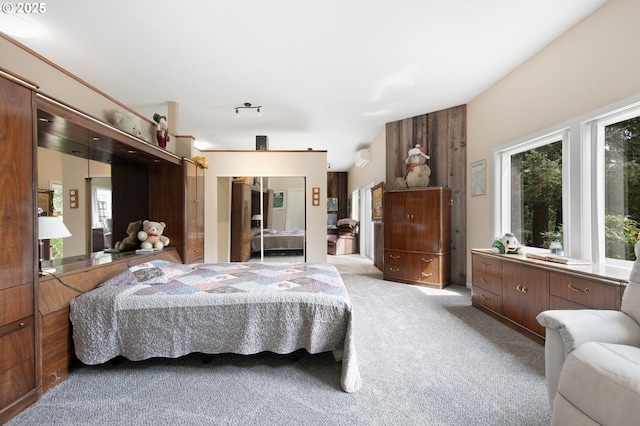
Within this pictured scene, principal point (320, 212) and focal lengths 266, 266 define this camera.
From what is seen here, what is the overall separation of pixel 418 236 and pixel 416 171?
997 millimetres

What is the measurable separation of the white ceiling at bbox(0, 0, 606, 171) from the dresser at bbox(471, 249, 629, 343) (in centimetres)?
202

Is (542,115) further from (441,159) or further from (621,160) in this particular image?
(441,159)

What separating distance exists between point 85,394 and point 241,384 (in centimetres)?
89

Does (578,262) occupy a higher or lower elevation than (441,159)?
lower

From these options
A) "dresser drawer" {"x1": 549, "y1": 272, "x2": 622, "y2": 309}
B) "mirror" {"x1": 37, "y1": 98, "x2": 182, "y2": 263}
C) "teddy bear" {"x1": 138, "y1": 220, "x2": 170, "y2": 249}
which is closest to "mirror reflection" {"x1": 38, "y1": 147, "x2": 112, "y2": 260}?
"mirror" {"x1": 37, "y1": 98, "x2": 182, "y2": 263}

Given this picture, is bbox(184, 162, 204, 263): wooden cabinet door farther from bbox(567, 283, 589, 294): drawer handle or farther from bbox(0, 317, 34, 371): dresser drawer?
bbox(567, 283, 589, 294): drawer handle

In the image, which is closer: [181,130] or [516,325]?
[516,325]

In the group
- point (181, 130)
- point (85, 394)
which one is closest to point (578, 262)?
point (85, 394)

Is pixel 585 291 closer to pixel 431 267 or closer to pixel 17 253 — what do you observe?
pixel 431 267

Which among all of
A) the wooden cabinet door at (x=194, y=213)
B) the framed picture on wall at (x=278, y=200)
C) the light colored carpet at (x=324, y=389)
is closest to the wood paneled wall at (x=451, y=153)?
the light colored carpet at (x=324, y=389)

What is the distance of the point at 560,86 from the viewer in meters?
2.45

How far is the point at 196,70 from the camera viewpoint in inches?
114

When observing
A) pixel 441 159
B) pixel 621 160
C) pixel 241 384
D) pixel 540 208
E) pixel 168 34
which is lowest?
pixel 241 384

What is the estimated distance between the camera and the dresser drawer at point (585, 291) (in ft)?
5.55
